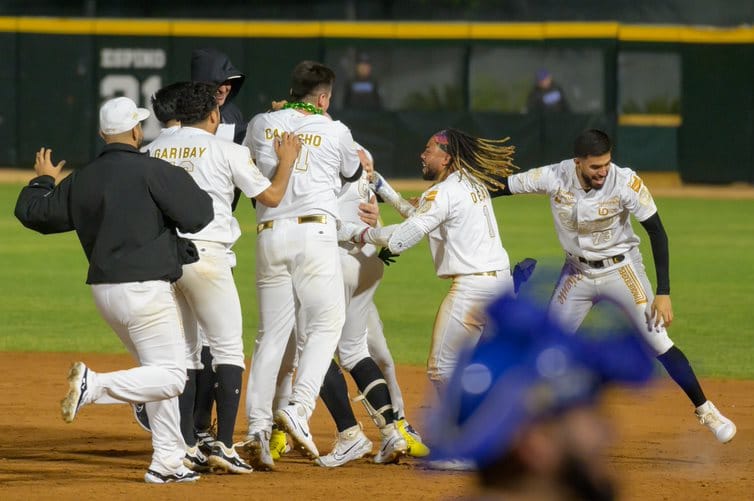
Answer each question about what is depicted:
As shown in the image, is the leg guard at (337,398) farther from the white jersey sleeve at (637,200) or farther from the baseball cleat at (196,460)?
the white jersey sleeve at (637,200)

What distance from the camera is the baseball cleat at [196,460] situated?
23.0 ft

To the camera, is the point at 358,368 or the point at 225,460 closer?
the point at 225,460

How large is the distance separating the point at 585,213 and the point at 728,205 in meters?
18.4

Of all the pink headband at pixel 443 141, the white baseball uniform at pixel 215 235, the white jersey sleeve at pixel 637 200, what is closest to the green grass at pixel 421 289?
the white jersey sleeve at pixel 637 200

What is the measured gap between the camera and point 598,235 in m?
7.86

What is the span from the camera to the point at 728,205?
25359 mm

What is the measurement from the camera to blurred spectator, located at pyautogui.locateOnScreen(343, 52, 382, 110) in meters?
28.3

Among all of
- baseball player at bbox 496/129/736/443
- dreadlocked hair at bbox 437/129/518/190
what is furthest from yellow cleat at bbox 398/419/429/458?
dreadlocked hair at bbox 437/129/518/190

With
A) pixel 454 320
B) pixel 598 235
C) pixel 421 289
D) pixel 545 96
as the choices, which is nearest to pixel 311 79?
pixel 454 320

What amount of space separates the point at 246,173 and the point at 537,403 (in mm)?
4598

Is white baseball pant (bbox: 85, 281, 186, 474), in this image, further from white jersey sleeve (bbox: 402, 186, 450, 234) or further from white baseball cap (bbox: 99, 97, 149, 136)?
white jersey sleeve (bbox: 402, 186, 450, 234)

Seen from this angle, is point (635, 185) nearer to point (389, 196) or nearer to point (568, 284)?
point (568, 284)

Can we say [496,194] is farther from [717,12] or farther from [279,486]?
[717,12]

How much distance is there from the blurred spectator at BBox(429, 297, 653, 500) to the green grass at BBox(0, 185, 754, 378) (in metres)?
8.67
